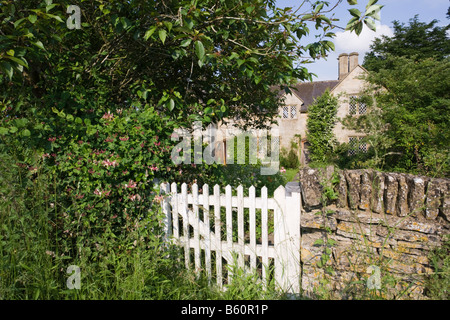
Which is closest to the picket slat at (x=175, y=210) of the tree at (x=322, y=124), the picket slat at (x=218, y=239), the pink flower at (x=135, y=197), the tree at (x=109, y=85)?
the tree at (x=109, y=85)

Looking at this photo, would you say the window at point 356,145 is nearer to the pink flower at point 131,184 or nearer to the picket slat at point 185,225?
the picket slat at point 185,225

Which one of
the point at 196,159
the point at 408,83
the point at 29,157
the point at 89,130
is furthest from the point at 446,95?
→ the point at 29,157

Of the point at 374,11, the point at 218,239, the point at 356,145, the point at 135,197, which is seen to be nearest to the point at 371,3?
the point at 374,11

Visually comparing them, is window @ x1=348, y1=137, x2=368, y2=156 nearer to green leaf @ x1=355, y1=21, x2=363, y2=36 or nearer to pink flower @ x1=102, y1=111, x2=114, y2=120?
green leaf @ x1=355, y1=21, x2=363, y2=36

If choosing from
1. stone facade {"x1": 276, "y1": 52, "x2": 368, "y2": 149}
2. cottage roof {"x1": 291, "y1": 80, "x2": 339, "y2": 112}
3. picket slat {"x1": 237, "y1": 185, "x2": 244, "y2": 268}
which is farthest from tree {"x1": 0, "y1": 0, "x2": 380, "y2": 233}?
cottage roof {"x1": 291, "y1": 80, "x2": 339, "y2": 112}

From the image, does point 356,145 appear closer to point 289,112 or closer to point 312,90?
point 289,112

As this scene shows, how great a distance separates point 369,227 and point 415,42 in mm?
29654

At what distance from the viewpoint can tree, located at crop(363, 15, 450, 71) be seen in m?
23.4

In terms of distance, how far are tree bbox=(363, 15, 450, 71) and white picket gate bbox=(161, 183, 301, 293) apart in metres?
25.5

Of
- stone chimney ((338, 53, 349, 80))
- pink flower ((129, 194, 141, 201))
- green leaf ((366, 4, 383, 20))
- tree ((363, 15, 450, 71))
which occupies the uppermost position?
tree ((363, 15, 450, 71))

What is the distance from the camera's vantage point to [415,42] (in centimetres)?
2447

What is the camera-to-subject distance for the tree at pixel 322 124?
60.9 ft

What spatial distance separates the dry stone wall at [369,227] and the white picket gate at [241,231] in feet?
0.48

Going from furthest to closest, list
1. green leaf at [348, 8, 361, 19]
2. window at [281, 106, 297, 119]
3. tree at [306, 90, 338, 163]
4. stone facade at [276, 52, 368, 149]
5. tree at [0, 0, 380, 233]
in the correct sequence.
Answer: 1. window at [281, 106, 297, 119]
2. stone facade at [276, 52, 368, 149]
3. tree at [306, 90, 338, 163]
4. tree at [0, 0, 380, 233]
5. green leaf at [348, 8, 361, 19]
